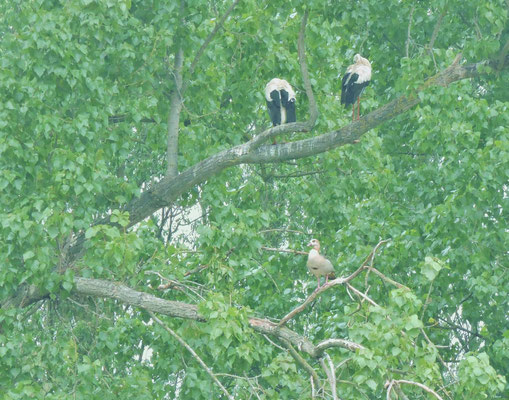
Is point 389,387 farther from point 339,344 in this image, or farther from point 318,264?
point 318,264

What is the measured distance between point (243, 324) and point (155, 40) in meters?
3.30

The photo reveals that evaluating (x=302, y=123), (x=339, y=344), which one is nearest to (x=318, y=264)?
(x=302, y=123)

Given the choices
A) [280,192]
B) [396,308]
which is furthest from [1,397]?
[280,192]

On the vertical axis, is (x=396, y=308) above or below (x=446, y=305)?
below

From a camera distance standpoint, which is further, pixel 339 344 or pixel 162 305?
pixel 162 305

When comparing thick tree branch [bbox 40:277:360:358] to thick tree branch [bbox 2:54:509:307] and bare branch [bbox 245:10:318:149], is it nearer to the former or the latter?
thick tree branch [bbox 2:54:509:307]

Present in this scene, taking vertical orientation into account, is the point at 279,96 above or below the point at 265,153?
above

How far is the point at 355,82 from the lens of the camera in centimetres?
1156

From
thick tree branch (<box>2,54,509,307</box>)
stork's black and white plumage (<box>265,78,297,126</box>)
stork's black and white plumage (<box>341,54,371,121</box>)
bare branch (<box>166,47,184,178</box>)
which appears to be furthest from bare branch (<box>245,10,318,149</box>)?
stork's black and white plumage (<box>341,54,371,121</box>)

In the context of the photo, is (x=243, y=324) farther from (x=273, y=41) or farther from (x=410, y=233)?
(x=273, y=41)

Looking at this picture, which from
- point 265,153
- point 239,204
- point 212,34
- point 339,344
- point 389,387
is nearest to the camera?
point 389,387

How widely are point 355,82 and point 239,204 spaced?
1.78m

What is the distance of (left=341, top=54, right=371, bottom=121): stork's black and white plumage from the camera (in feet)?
38.0

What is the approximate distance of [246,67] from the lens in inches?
447
